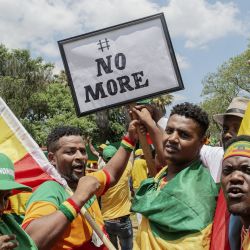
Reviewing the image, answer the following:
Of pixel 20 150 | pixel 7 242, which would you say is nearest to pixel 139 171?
pixel 20 150

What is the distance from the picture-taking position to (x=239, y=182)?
218 cm

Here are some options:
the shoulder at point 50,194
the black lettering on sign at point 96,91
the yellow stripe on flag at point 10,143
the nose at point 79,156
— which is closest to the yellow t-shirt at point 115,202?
the yellow stripe on flag at point 10,143

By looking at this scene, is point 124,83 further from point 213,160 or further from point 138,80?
point 213,160

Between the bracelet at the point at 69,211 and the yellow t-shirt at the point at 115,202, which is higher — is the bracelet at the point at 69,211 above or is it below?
above

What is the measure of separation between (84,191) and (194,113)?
2.55ft

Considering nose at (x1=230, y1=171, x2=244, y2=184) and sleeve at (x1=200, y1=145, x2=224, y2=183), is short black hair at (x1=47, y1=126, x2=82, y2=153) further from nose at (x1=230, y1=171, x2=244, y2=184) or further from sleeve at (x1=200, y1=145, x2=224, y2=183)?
nose at (x1=230, y1=171, x2=244, y2=184)

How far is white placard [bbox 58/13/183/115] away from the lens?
3.37m

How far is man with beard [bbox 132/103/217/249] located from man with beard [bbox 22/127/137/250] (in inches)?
13.7

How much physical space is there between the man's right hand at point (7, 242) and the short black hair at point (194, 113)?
1.21m

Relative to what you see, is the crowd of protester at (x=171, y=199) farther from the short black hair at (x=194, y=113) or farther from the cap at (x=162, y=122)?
the cap at (x=162, y=122)

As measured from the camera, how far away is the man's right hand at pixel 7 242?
203 centimetres

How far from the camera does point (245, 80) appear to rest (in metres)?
46.2

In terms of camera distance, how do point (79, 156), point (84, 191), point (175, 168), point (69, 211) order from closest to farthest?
point (69, 211), point (84, 191), point (175, 168), point (79, 156)

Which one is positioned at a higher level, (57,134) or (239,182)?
(57,134)
